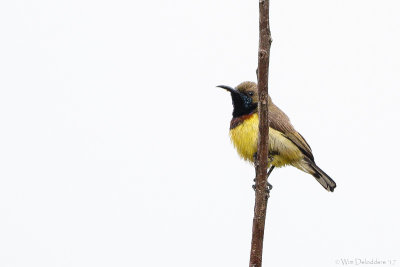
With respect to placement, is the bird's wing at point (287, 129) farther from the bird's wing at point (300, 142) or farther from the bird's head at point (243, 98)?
the bird's head at point (243, 98)

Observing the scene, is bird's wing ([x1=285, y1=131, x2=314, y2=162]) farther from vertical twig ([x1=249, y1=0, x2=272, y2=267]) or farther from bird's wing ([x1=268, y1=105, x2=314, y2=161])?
vertical twig ([x1=249, y1=0, x2=272, y2=267])

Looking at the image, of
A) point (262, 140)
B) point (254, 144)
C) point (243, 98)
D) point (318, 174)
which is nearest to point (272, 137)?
point (254, 144)

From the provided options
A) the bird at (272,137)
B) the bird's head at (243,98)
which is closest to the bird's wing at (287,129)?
the bird at (272,137)

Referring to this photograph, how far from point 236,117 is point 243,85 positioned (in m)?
0.49

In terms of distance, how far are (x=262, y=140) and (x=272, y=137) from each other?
3.54m

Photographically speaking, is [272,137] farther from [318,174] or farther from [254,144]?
[318,174]

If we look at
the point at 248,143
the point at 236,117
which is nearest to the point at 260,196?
the point at 248,143

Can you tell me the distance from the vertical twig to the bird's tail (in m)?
3.81

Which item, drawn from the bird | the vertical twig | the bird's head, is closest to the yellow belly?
the bird

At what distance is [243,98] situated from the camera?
27.1 ft

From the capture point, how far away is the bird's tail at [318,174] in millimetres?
8273

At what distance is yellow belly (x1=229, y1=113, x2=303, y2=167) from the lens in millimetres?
7742

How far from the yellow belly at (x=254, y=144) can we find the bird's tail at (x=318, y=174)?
10.8 inches

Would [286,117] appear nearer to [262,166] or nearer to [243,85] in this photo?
[243,85]
